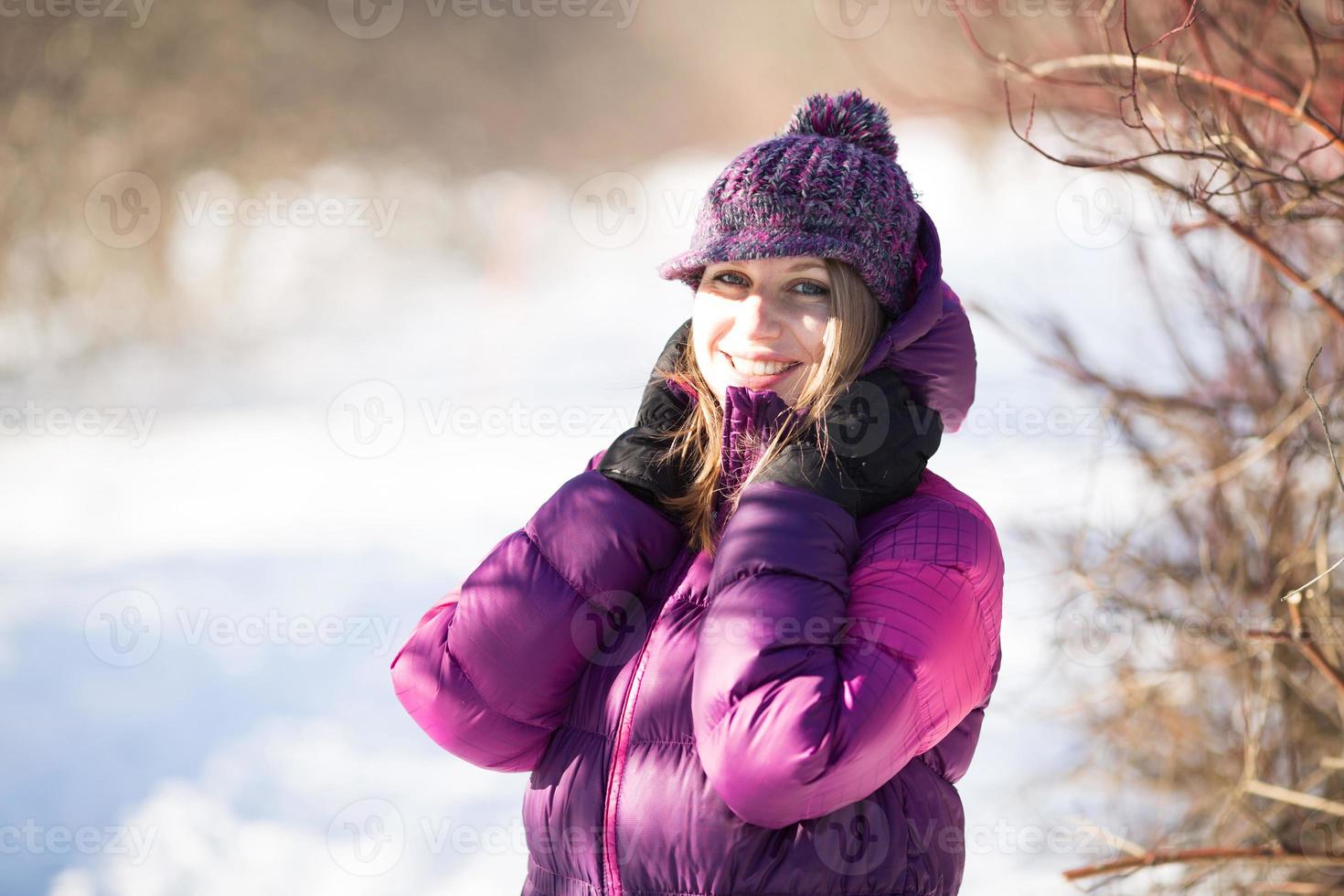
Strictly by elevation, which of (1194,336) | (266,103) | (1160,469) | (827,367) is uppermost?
(266,103)

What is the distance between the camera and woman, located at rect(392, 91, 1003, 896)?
1.38 m

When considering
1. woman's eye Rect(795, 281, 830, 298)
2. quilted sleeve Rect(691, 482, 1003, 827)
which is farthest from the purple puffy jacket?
woman's eye Rect(795, 281, 830, 298)

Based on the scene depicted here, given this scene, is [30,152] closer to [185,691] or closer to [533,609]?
[185,691]

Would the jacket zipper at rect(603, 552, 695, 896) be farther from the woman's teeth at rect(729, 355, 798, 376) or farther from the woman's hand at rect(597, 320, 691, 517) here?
the woman's teeth at rect(729, 355, 798, 376)

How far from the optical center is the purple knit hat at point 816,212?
1.59 m

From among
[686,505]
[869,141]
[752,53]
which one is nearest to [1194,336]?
[869,141]

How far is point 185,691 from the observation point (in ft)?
14.0

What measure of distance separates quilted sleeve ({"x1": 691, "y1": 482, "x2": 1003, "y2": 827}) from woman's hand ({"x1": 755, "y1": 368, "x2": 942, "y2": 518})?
0.10 ft

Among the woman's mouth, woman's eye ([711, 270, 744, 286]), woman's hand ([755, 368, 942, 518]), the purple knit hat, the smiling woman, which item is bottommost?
woman's hand ([755, 368, 942, 518])

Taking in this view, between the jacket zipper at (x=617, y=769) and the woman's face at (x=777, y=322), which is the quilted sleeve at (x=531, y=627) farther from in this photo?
the woman's face at (x=777, y=322)

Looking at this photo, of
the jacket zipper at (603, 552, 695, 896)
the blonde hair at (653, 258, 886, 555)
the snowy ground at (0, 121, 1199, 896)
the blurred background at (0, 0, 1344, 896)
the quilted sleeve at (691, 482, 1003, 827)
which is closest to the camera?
the quilted sleeve at (691, 482, 1003, 827)

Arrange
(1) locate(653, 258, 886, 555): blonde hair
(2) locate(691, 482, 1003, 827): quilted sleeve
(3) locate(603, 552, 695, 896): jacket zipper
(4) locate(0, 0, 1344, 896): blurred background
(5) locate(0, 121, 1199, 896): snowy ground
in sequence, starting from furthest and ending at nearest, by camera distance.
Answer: (5) locate(0, 121, 1199, 896): snowy ground, (4) locate(0, 0, 1344, 896): blurred background, (1) locate(653, 258, 886, 555): blonde hair, (3) locate(603, 552, 695, 896): jacket zipper, (2) locate(691, 482, 1003, 827): quilted sleeve

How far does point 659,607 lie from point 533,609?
6.6 inches

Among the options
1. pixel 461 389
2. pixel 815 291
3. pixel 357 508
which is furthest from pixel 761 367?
pixel 357 508
